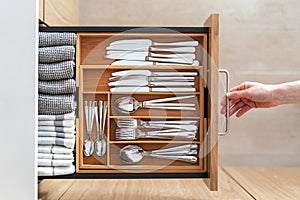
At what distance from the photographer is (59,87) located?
4.19ft

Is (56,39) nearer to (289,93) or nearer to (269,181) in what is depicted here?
(289,93)

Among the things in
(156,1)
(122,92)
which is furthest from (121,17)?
(122,92)

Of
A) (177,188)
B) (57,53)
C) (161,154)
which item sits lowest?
(177,188)

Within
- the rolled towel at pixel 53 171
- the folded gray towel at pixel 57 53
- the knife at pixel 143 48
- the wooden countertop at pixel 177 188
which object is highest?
the knife at pixel 143 48

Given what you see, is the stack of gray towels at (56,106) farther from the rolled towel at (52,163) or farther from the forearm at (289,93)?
the forearm at (289,93)

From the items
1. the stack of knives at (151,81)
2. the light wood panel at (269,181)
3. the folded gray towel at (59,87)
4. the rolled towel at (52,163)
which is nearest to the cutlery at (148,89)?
the stack of knives at (151,81)

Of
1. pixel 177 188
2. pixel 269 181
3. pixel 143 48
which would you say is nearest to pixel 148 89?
pixel 143 48

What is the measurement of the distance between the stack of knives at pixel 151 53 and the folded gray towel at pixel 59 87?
0.42 feet

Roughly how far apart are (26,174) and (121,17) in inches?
37.8

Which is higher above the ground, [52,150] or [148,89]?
[148,89]

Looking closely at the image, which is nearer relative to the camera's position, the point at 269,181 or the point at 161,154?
the point at 161,154

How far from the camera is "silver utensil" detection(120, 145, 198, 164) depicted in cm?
132

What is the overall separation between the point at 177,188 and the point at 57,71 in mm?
494

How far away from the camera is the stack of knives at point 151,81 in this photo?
1320 millimetres
